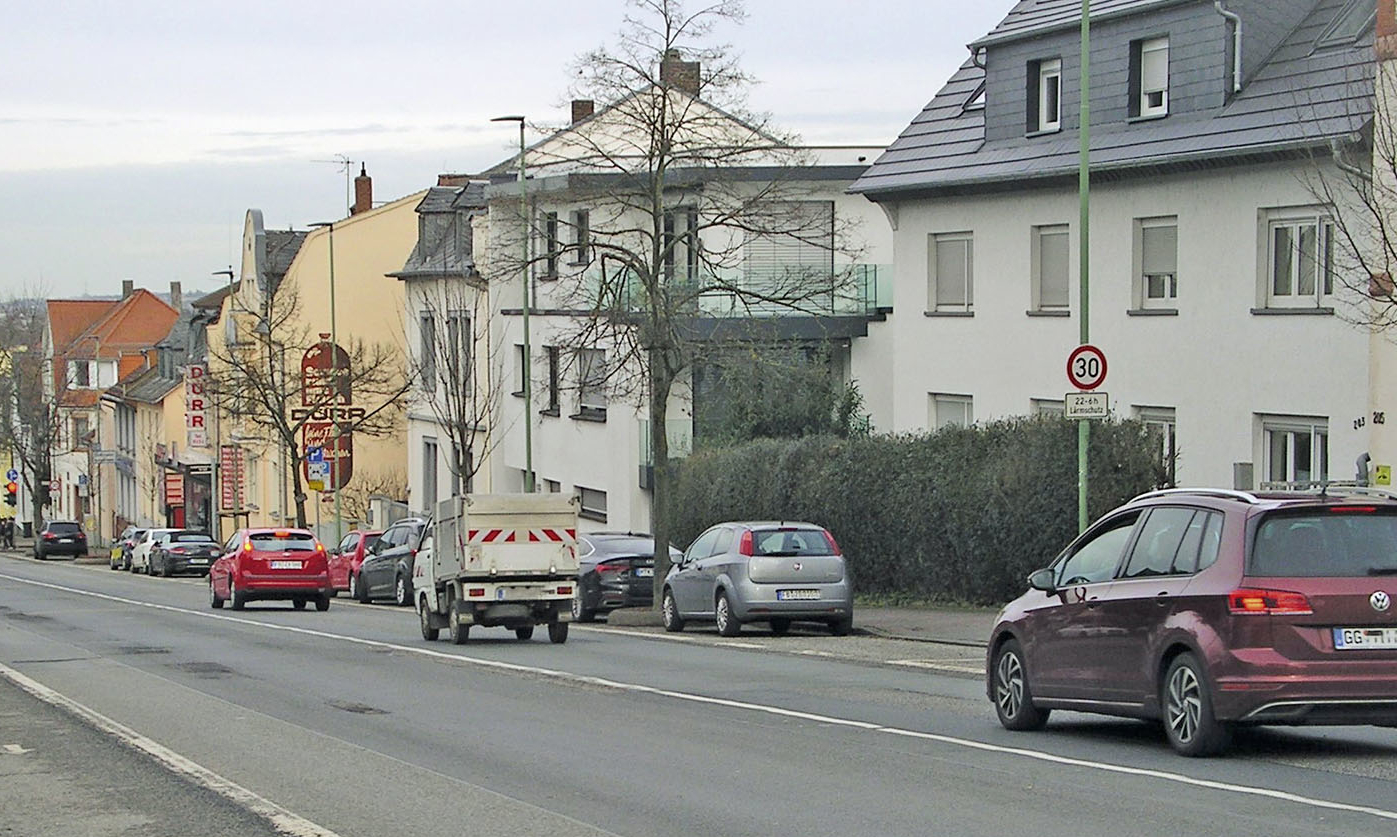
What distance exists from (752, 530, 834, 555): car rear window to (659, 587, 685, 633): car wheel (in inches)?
102

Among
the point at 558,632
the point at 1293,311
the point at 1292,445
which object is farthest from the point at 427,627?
the point at 1293,311

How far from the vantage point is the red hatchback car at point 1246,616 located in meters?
10.9

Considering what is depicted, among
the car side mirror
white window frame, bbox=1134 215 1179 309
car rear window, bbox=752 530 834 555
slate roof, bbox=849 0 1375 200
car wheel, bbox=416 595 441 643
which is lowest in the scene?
car wheel, bbox=416 595 441 643

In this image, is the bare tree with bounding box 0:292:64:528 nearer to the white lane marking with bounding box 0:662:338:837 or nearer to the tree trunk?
the tree trunk

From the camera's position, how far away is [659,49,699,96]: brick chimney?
2767 cm

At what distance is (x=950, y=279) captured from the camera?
114ft

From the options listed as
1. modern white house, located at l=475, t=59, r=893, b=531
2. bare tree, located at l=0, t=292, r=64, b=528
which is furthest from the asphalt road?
bare tree, located at l=0, t=292, r=64, b=528

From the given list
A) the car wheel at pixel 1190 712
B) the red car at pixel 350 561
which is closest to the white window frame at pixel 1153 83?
the car wheel at pixel 1190 712

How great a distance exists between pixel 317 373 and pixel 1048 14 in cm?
3398

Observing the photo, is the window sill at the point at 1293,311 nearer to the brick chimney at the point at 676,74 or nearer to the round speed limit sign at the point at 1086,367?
the round speed limit sign at the point at 1086,367

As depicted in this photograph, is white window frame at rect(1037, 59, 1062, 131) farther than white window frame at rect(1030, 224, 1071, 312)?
Yes

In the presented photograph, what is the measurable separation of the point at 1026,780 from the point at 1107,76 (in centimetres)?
2172

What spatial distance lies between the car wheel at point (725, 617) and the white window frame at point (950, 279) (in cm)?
1080

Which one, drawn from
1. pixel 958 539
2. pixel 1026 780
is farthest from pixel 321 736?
pixel 958 539
